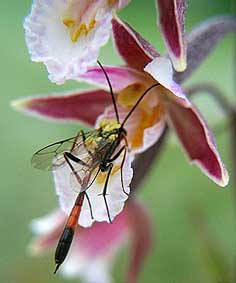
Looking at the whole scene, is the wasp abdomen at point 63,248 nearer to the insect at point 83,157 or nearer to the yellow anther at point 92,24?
the insect at point 83,157

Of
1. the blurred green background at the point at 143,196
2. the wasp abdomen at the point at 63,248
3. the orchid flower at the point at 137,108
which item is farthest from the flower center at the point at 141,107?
the blurred green background at the point at 143,196

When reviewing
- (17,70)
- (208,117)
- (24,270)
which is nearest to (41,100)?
(208,117)

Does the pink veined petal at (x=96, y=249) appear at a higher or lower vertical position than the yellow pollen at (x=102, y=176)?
lower

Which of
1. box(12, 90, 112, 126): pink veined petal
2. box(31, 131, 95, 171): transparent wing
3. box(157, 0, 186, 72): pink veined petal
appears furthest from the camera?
box(12, 90, 112, 126): pink veined petal

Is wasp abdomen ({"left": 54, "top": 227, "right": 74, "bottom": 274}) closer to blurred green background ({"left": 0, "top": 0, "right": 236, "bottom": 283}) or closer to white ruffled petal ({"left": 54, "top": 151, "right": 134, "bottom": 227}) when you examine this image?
white ruffled petal ({"left": 54, "top": 151, "right": 134, "bottom": 227})

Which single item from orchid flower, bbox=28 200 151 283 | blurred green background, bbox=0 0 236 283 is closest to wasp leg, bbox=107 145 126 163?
orchid flower, bbox=28 200 151 283

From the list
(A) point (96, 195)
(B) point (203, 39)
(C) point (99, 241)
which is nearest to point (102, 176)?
(A) point (96, 195)
